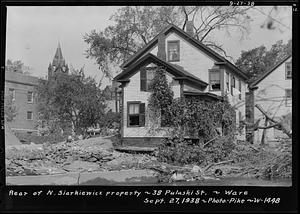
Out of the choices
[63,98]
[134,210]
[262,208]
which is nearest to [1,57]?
[63,98]

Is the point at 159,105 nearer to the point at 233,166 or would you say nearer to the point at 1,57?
the point at 233,166

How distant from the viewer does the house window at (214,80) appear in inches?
266

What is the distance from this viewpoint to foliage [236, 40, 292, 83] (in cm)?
631

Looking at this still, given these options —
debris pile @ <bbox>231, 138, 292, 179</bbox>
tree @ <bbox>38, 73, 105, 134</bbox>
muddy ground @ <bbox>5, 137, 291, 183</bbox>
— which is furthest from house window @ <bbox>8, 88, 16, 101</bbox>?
debris pile @ <bbox>231, 138, 292, 179</bbox>

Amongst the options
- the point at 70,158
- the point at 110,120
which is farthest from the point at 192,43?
the point at 70,158

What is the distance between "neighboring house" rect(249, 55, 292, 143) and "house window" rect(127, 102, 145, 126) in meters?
1.60

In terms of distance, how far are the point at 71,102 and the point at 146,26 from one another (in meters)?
1.57

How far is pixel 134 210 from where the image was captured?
6168 mm

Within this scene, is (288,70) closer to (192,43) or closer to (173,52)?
(192,43)

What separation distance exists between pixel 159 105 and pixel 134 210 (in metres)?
1.63

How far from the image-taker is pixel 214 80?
22.2 feet

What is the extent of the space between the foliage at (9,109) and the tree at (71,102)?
1.31ft

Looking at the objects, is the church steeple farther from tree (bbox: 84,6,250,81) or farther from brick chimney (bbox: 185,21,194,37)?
brick chimney (bbox: 185,21,194,37)

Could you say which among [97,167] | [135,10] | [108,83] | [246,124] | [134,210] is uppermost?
[135,10]
